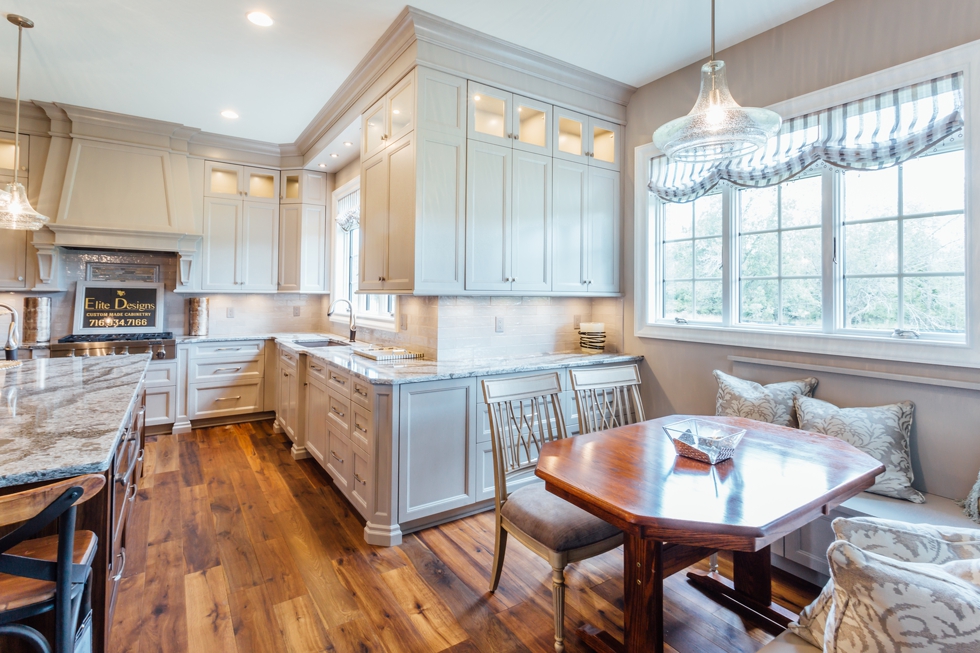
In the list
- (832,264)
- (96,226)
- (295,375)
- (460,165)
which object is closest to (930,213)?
(832,264)

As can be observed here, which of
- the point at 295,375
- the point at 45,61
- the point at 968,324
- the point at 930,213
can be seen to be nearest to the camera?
the point at 968,324

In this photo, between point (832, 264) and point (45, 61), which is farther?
point (45, 61)

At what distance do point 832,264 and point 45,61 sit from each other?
5258mm

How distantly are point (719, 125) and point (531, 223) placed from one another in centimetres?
173

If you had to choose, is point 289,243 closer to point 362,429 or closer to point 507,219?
point 507,219

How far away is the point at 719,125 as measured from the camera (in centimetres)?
175

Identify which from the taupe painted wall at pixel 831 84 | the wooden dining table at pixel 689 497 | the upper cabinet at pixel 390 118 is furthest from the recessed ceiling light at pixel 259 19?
the wooden dining table at pixel 689 497

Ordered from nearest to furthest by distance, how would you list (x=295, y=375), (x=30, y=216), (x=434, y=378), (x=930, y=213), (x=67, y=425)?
1. (x=67, y=425)
2. (x=930, y=213)
3. (x=434, y=378)
4. (x=30, y=216)
5. (x=295, y=375)

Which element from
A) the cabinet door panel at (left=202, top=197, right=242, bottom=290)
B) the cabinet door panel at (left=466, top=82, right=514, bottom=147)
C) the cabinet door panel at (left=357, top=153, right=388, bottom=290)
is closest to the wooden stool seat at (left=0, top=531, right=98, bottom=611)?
the cabinet door panel at (left=357, top=153, right=388, bottom=290)

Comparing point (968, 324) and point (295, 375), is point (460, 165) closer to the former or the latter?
point (295, 375)

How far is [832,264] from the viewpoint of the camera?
2.68 m

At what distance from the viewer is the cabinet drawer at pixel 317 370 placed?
3.32 m

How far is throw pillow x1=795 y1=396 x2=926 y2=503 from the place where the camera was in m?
2.17

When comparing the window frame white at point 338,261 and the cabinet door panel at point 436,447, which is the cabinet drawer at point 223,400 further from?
the cabinet door panel at point 436,447
